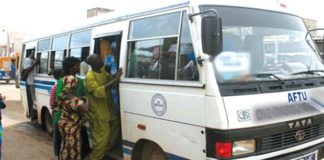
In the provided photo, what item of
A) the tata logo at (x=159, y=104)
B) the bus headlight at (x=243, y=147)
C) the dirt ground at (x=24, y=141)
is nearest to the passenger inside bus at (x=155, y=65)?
the tata logo at (x=159, y=104)

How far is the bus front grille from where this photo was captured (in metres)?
3.91

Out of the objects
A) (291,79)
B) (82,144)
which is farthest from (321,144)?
(82,144)

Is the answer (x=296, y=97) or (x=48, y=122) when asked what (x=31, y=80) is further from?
(x=296, y=97)

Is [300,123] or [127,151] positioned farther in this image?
[127,151]

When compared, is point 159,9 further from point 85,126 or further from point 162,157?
point 85,126

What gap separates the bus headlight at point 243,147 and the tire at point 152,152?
1.09 m

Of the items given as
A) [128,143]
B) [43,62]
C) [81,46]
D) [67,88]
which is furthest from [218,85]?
[43,62]

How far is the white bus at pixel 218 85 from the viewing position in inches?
147

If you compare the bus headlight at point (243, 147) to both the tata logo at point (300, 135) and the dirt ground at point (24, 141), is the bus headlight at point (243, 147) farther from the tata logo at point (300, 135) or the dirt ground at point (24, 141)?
the dirt ground at point (24, 141)

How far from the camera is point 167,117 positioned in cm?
432

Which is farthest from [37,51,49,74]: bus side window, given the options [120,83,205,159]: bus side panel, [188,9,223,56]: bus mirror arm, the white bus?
[188,9,223,56]: bus mirror arm

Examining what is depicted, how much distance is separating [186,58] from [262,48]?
0.91 metres

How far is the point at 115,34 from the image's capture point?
5.39m

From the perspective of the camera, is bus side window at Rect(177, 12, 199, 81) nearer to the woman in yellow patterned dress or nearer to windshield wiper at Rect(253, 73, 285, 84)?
windshield wiper at Rect(253, 73, 285, 84)
